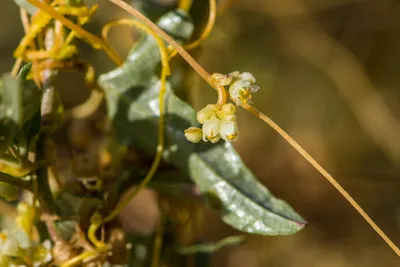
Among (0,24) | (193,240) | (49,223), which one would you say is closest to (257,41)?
(0,24)

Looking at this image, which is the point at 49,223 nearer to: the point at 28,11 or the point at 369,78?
the point at 28,11

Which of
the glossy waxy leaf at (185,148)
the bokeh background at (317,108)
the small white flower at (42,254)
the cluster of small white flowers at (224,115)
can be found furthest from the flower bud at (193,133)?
the bokeh background at (317,108)

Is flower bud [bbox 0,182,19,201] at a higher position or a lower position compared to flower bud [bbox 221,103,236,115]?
lower

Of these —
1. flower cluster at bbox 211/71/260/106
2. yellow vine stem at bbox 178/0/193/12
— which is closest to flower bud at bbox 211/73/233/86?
flower cluster at bbox 211/71/260/106

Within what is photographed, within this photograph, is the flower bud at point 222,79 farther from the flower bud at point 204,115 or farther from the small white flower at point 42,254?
the small white flower at point 42,254

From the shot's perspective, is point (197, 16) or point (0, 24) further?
point (0, 24)

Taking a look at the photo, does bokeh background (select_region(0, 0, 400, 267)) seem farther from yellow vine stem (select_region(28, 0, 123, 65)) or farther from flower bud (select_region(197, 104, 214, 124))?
flower bud (select_region(197, 104, 214, 124))
